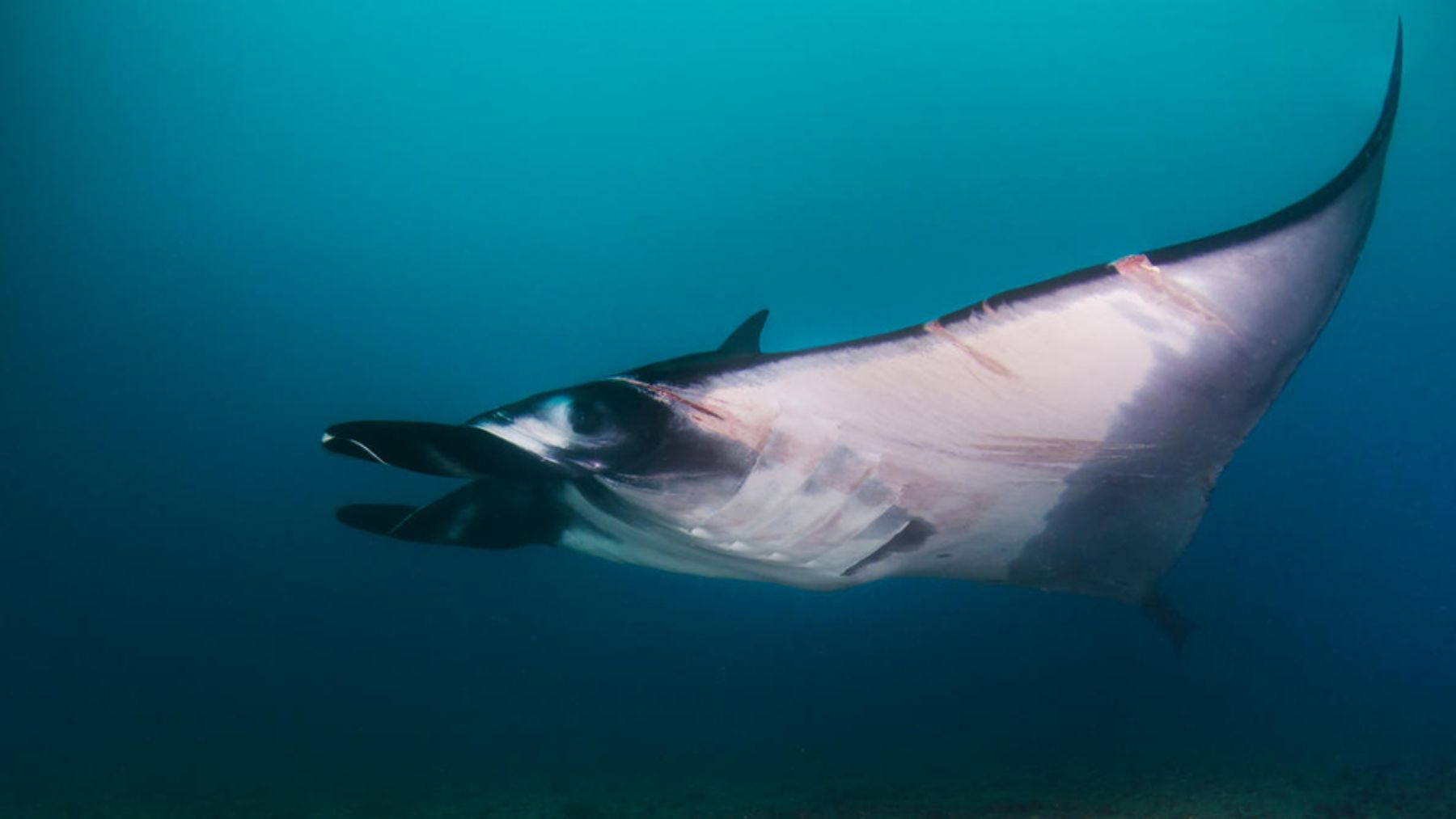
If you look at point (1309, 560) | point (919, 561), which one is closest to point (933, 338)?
point (919, 561)

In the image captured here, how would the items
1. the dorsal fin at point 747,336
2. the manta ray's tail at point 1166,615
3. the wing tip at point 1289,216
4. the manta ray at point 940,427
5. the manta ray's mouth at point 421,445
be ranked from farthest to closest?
the dorsal fin at point 747,336, the manta ray's tail at point 1166,615, the manta ray's mouth at point 421,445, the manta ray at point 940,427, the wing tip at point 1289,216

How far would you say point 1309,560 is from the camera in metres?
20.0

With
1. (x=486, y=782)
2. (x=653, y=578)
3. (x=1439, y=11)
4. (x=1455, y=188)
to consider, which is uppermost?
(x=1439, y=11)

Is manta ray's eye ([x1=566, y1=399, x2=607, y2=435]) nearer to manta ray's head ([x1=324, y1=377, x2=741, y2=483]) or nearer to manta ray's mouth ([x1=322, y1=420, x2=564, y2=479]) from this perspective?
manta ray's head ([x1=324, y1=377, x2=741, y2=483])

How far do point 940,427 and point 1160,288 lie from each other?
0.61 m

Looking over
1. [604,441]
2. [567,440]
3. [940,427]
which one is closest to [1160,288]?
[940,427]

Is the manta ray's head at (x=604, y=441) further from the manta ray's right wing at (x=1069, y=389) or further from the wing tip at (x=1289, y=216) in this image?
the wing tip at (x=1289, y=216)

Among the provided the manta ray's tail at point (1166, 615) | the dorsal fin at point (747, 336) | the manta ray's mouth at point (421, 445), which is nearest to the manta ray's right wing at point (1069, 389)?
the manta ray's mouth at point (421, 445)

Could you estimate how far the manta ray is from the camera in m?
1.39

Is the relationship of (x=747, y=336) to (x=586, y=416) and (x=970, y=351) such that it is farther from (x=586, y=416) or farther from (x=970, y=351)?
(x=970, y=351)

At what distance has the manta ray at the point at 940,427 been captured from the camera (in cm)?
139

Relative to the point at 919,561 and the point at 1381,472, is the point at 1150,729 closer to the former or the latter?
the point at 1381,472

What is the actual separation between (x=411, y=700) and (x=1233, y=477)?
87.3 feet

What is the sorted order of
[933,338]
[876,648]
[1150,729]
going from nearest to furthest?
[933,338] → [1150,729] → [876,648]
